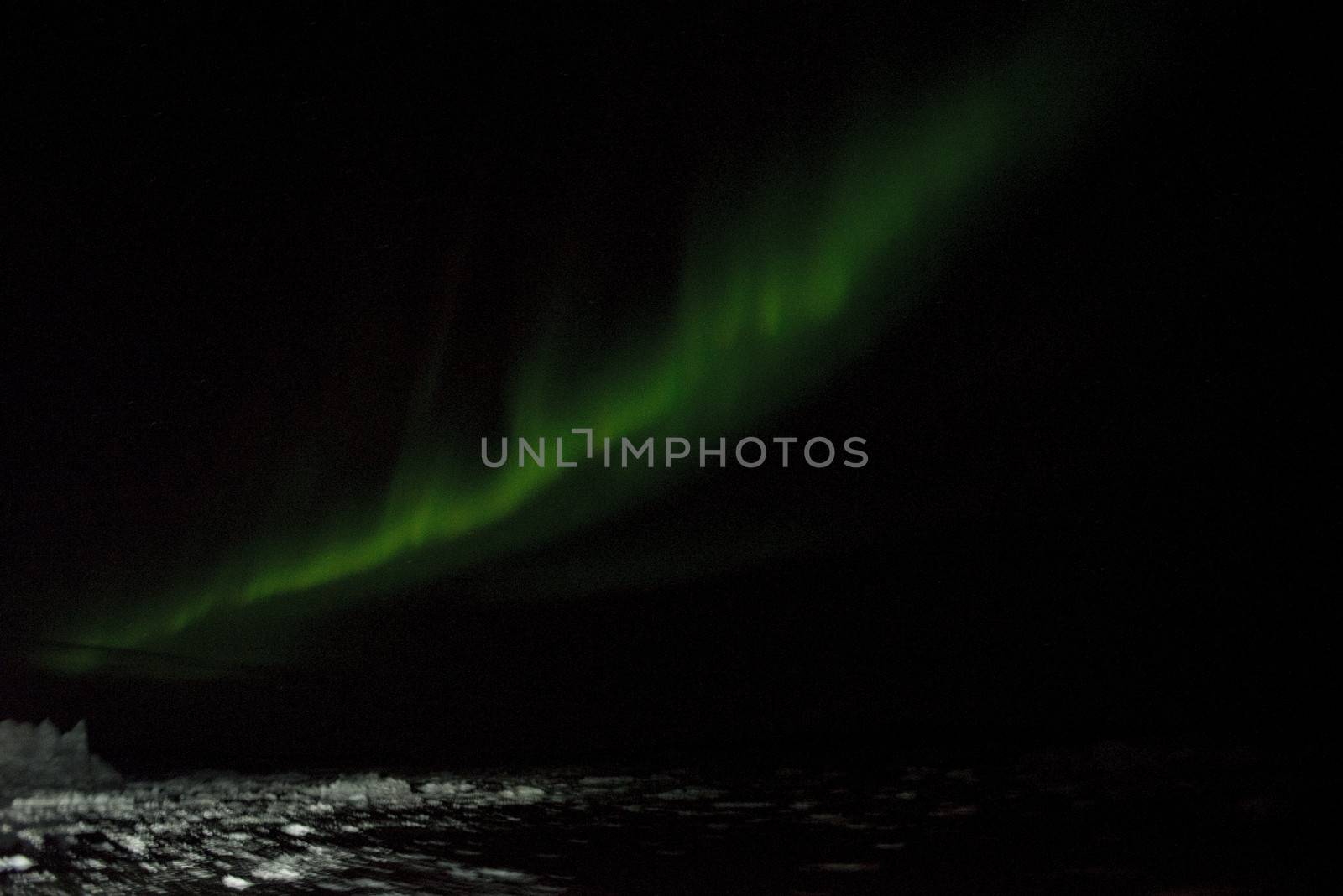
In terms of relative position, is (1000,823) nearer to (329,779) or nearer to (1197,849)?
(1197,849)

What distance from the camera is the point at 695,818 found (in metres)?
4.39

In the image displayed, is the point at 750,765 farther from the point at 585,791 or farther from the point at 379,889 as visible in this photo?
the point at 379,889

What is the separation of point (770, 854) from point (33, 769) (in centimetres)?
528

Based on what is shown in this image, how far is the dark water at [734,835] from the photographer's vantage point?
2.77 meters

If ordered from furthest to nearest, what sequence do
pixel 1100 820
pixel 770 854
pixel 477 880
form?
pixel 1100 820 → pixel 770 854 → pixel 477 880

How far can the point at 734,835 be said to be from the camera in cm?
380

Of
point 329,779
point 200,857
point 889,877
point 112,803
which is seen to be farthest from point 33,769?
point 889,877

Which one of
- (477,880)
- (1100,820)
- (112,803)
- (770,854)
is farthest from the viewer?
(112,803)

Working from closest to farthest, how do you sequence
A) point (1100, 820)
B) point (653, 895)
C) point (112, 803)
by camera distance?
point (653, 895) → point (1100, 820) → point (112, 803)

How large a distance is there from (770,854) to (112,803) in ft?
14.3

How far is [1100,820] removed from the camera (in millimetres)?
3707

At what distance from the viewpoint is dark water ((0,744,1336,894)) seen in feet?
9.09

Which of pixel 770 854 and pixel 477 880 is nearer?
pixel 477 880

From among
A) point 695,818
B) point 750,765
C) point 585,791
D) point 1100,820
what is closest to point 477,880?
point 695,818
